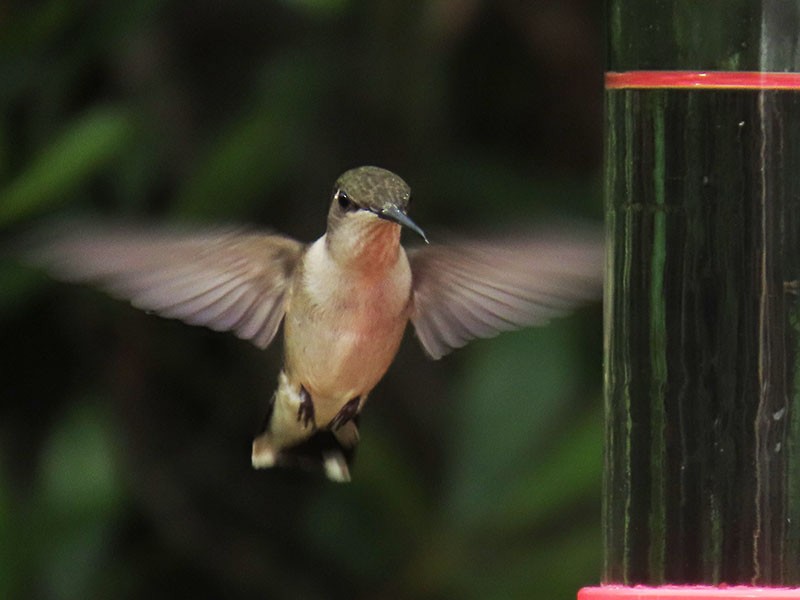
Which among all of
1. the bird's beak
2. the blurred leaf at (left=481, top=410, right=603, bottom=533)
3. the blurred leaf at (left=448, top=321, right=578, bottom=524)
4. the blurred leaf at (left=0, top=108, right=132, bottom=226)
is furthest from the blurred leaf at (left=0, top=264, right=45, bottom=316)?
the bird's beak

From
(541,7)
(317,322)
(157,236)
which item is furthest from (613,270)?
(541,7)

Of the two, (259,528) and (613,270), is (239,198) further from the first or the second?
(613,270)

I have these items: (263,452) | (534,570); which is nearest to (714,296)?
(263,452)

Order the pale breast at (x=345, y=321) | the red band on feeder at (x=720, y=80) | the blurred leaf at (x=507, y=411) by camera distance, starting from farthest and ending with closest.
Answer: the blurred leaf at (x=507, y=411) → the pale breast at (x=345, y=321) → the red band on feeder at (x=720, y=80)

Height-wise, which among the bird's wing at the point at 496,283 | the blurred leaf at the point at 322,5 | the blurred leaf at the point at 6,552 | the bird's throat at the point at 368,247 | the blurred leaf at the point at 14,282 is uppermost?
the blurred leaf at the point at 322,5

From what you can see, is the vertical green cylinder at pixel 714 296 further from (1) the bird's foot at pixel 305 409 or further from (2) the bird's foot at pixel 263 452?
(2) the bird's foot at pixel 263 452

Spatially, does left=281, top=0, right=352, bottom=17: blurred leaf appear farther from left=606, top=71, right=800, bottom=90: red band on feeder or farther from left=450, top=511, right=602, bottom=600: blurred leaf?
left=606, top=71, right=800, bottom=90: red band on feeder

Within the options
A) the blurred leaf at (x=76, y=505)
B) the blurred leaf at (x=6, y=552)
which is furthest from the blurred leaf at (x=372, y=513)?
the blurred leaf at (x=6, y=552)
